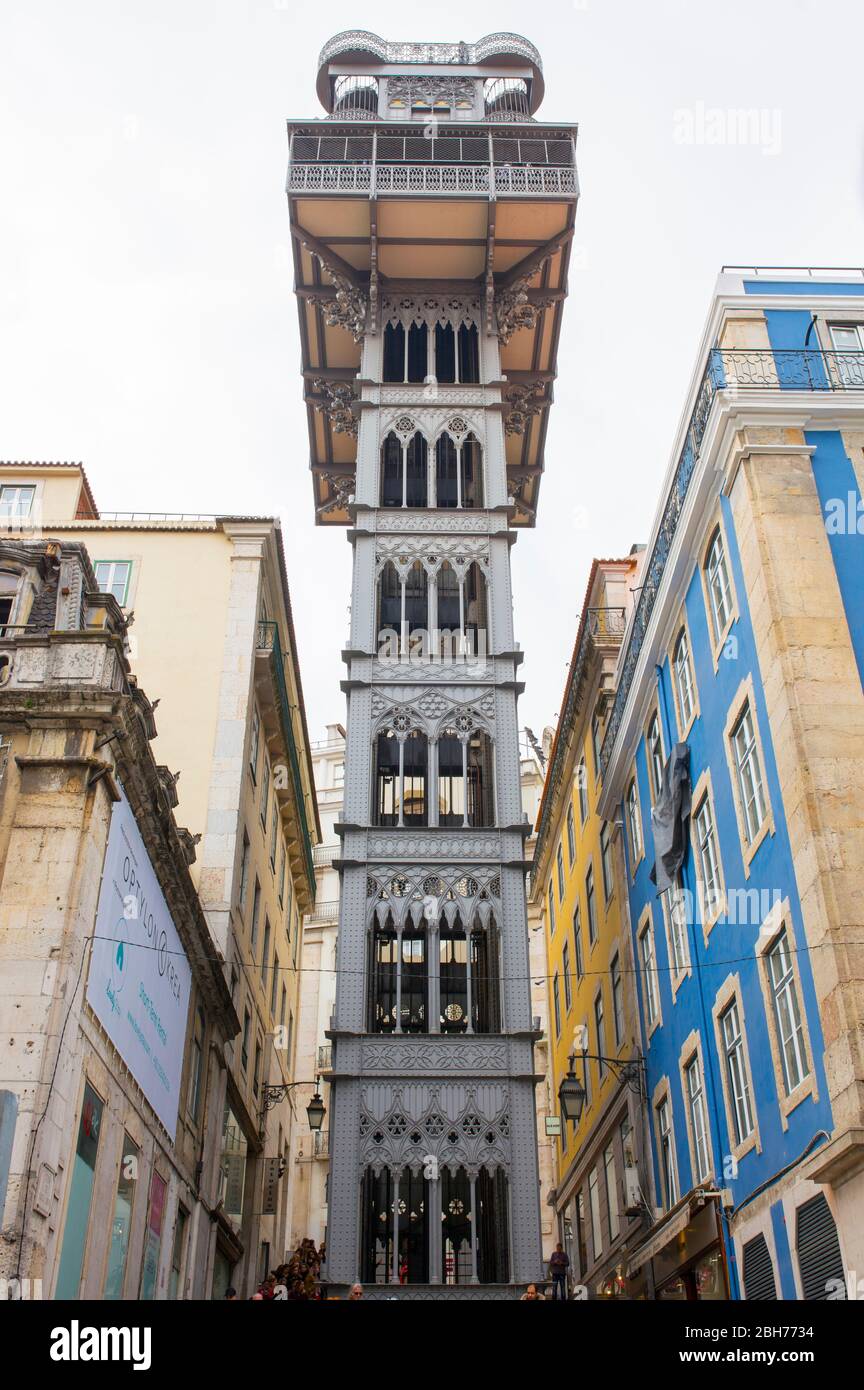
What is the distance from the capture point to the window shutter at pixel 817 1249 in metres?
16.9

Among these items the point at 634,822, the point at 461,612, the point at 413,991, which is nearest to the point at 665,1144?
the point at 634,822

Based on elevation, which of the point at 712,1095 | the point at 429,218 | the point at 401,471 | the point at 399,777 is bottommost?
the point at 712,1095

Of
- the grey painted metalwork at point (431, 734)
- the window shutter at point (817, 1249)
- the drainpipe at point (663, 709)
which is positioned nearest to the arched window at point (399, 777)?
the grey painted metalwork at point (431, 734)

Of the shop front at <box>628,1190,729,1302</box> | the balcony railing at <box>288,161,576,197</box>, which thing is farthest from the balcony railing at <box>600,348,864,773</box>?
the balcony railing at <box>288,161,576,197</box>

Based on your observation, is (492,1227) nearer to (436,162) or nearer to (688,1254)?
(688,1254)

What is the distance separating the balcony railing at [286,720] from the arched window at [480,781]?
562cm

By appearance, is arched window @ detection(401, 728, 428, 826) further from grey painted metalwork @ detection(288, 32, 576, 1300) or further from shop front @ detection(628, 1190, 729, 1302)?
shop front @ detection(628, 1190, 729, 1302)

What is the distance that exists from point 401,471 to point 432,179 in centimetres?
983

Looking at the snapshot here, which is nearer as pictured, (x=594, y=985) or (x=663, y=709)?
(x=663, y=709)

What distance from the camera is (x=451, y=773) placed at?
34.1 metres

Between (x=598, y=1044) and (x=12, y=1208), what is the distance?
23410mm

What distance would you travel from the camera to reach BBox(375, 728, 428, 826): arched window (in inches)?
1270

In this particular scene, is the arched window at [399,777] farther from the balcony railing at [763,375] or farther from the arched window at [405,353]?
the arched window at [405,353]
